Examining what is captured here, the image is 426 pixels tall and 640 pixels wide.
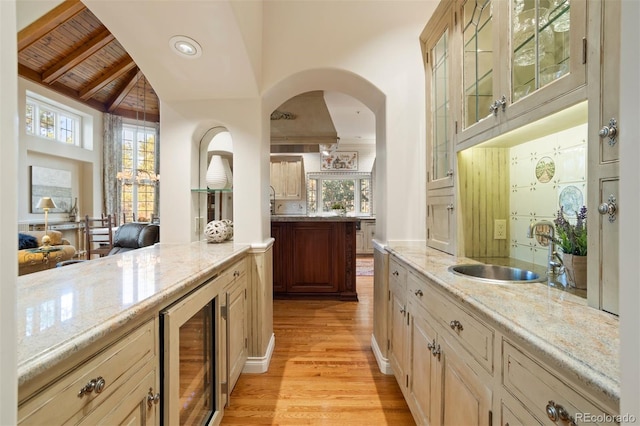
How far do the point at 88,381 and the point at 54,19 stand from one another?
5628mm

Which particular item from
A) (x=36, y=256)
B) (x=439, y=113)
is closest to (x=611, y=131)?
(x=439, y=113)

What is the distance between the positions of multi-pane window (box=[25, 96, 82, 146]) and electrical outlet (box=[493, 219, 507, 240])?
26.6 ft

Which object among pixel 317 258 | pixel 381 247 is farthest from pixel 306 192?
pixel 381 247

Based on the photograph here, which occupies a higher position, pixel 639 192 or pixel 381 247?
pixel 639 192

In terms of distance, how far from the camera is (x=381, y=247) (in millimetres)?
2238

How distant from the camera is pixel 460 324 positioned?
1.01 m

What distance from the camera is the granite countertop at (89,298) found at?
0.60 meters

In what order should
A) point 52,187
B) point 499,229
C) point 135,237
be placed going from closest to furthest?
point 499,229, point 135,237, point 52,187

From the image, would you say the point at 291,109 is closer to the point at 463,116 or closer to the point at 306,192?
the point at 463,116

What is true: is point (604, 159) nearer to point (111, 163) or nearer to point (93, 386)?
point (93, 386)

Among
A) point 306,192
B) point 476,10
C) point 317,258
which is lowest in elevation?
point 317,258

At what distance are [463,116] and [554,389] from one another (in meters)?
1.40

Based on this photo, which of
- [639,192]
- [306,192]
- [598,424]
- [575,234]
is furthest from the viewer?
[306,192]

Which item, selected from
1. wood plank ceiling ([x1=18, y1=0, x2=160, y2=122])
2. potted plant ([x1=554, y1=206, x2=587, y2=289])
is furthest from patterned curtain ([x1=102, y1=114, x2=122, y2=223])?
potted plant ([x1=554, y1=206, x2=587, y2=289])
